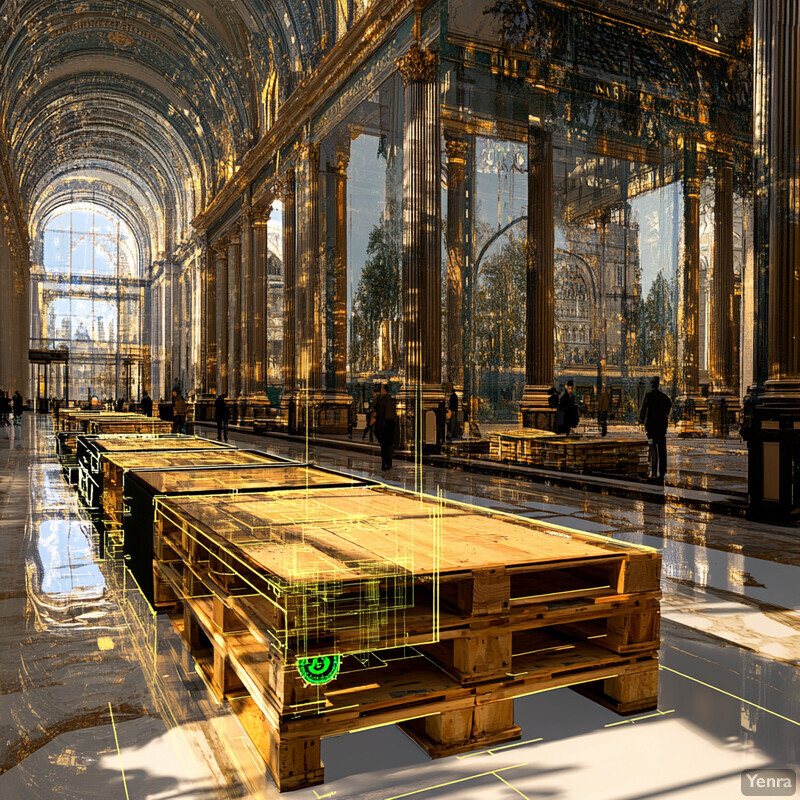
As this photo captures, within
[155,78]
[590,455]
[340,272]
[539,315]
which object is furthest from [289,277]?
[155,78]

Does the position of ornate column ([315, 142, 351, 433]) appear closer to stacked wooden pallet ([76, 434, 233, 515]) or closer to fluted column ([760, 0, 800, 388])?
stacked wooden pallet ([76, 434, 233, 515])

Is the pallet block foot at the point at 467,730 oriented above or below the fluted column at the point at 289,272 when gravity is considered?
below

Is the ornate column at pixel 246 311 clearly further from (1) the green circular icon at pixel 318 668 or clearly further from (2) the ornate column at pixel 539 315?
(1) the green circular icon at pixel 318 668

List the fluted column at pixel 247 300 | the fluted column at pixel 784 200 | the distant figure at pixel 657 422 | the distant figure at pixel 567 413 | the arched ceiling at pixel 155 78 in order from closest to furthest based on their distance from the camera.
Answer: the fluted column at pixel 784 200, the distant figure at pixel 657 422, the distant figure at pixel 567 413, the arched ceiling at pixel 155 78, the fluted column at pixel 247 300

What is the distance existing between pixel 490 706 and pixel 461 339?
65.8 feet

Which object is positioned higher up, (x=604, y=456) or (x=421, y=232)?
(x=421, y=232)

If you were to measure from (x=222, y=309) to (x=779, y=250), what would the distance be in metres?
30.4

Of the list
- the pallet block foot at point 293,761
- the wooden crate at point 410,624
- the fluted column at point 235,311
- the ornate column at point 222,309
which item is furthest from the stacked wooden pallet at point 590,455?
the ornate column at point 222,309

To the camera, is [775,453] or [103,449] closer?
[103,449]

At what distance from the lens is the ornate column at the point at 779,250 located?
7398 millimetres

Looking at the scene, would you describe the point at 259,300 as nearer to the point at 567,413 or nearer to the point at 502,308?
the point at 502,308

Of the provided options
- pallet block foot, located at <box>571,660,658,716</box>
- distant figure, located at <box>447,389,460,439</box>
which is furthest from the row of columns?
pallet block foot, located at <box>571,660,658,716</box>

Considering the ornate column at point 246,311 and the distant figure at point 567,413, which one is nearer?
the distant figure at point 567,413

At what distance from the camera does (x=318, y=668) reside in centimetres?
221
